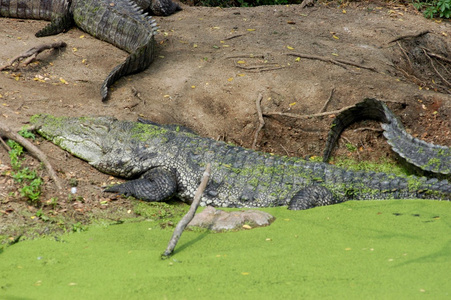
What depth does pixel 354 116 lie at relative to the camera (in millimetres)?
7336

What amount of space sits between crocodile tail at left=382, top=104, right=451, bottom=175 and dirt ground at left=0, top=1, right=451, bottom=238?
1.87ft

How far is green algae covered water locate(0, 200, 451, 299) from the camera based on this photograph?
3.23 meters

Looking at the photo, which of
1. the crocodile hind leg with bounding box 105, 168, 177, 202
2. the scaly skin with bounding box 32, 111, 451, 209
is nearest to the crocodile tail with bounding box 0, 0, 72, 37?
the scaly skin with bounding box 32, 111, 451, 209

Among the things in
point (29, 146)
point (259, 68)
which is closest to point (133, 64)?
point (259, 68)

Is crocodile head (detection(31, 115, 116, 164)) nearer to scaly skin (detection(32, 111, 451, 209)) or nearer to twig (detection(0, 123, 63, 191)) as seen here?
scaly skin (detection(32, 111, 451, 209))

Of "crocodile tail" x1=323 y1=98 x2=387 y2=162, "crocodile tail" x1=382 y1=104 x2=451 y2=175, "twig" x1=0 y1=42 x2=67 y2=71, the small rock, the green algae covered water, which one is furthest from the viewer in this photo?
"twig" x1=0 y1=42 x2=67 y2=71

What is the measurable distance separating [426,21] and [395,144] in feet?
15.6

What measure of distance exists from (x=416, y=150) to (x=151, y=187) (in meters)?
3.35

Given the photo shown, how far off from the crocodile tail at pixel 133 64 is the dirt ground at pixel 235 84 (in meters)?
0.11

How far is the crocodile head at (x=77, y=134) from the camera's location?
19.2 ft

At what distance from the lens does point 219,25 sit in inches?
380

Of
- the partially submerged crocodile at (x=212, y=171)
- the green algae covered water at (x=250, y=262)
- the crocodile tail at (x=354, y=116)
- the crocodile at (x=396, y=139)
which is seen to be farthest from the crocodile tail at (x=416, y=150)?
the green algae covered water at (x=250, y=262)

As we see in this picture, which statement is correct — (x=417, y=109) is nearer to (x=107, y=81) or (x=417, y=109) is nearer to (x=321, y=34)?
(x=321, y=34)

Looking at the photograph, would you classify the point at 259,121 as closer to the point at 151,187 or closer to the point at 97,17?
the point at 151,187
